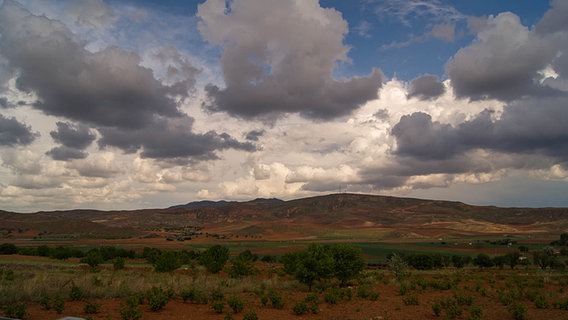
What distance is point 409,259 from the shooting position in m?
58.8

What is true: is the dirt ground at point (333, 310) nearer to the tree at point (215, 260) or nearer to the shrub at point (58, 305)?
the shrub at point (58, 305)

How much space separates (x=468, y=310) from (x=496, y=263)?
145ft

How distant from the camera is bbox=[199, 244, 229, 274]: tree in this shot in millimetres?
42531

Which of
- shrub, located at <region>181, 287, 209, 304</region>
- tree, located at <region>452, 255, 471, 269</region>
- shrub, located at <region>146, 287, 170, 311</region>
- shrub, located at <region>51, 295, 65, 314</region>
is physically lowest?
tree, located at <region>452, 255, 471, 269</region>

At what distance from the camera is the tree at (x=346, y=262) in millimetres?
30391

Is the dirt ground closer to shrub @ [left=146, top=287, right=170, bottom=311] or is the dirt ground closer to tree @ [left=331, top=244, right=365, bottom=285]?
shrub @ [left=146, top=287, right=170, bottom=311]

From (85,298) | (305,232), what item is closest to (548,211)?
(305,232)

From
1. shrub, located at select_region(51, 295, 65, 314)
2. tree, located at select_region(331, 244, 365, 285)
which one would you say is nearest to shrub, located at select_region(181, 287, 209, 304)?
shrub, located at select_region(51, 295, 65, 314)

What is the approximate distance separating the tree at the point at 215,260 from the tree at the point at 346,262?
15.8 meters

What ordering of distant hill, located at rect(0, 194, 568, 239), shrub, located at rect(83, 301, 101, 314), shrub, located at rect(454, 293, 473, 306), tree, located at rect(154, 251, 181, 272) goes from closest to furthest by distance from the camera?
shrub, located at rect(83, 301, 101, 314)
shrub, located at rect(454, 293, 473, 306)
tree, located at rect(154, 251, 181, 272)
distant hill, located at rect(0, 194, 568, 239)

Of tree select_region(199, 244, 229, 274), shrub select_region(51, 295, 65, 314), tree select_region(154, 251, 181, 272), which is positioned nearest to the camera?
shrub select_region(51, 295, 65, 314)

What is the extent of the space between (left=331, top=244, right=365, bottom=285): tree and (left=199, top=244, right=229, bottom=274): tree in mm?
15799

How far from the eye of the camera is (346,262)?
30.6 metres

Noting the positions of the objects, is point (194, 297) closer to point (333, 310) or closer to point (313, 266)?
point (333, 310)
